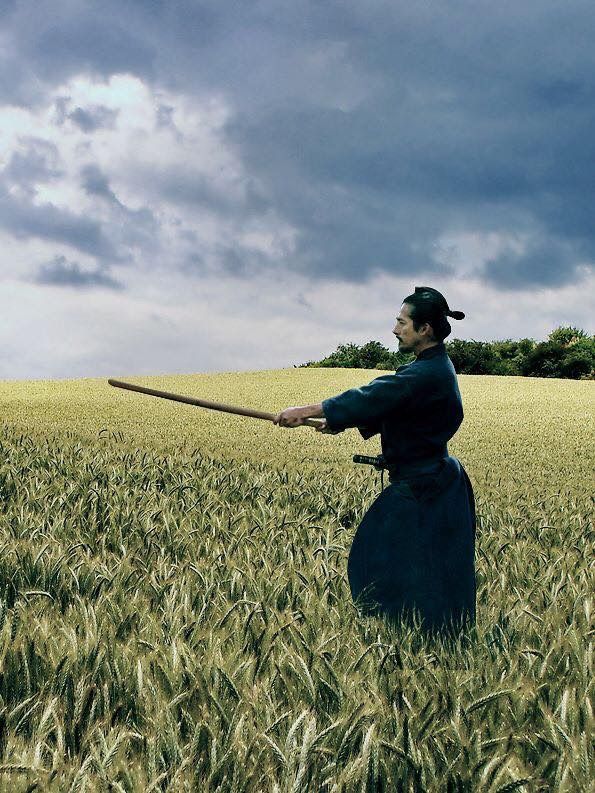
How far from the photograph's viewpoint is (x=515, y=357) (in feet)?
197

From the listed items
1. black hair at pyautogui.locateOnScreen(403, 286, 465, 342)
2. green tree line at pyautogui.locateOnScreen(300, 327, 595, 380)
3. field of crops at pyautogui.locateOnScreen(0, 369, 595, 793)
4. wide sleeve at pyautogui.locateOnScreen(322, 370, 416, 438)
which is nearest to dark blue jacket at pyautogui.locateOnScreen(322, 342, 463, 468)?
wide sleeve at pyautogui.locateOnScreen(322, 370, 416, 438)

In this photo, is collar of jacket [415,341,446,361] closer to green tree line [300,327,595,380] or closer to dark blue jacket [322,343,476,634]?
dark blue jacket [322,343,476,634]

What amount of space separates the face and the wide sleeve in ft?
0.78

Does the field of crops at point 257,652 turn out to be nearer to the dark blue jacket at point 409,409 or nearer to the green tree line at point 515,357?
the dark blue jacket at point 409,409

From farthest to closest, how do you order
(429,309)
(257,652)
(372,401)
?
(429,309) → (372,401) → (257,652)

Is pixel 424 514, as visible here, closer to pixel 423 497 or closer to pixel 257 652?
pixel 423 497

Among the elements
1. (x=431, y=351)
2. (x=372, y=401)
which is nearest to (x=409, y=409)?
(x=372, y=401)

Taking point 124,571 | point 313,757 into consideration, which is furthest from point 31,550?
point 313,757

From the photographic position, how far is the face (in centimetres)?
371

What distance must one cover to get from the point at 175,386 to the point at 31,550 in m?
25.6

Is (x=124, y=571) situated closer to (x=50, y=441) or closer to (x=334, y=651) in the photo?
(x=334, y=651)

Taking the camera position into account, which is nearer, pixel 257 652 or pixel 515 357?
pixel 257 652

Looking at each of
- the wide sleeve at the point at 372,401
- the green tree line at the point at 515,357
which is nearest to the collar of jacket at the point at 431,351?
the wide sleeve at the point at 372,401

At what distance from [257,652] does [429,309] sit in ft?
6.04
